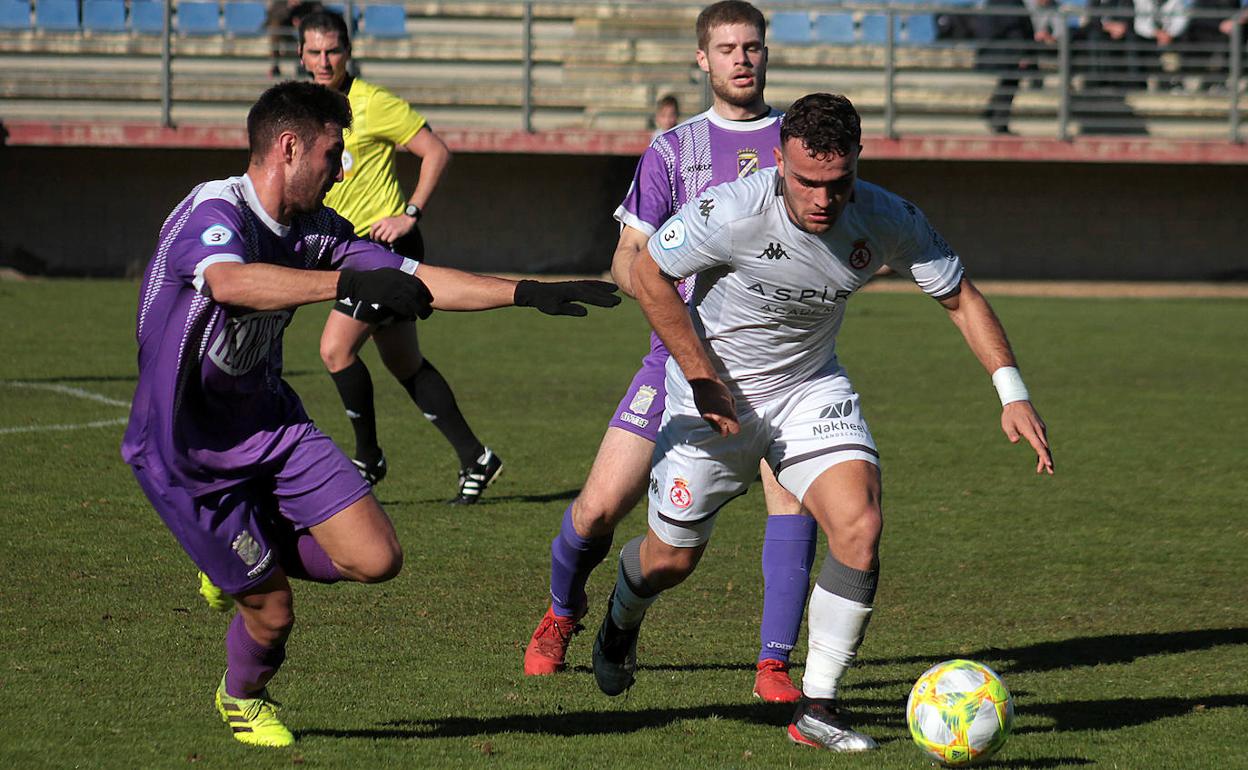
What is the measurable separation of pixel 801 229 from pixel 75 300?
16.5 m

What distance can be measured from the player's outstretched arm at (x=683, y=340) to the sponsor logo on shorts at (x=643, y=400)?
601 mm

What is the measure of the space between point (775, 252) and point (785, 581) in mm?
1163

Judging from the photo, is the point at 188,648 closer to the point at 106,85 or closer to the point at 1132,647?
the point at 1132,647

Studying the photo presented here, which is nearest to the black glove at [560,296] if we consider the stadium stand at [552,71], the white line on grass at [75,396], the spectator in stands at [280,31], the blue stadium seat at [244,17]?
the white line on grass at [75,396]

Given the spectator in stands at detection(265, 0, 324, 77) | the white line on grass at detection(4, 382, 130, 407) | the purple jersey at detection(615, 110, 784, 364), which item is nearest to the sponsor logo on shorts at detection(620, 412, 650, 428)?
the purple jersey at detection(615, 110, 784, 364)

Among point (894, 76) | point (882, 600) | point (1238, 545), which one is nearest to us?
point (882, 600)

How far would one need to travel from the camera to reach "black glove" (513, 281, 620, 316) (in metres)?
4.24

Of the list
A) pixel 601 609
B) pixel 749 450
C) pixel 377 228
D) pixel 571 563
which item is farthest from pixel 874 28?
pixel 749 450

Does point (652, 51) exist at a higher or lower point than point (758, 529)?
higher

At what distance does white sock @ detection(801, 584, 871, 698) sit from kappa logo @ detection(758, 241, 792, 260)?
989mm

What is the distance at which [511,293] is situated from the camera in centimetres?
432

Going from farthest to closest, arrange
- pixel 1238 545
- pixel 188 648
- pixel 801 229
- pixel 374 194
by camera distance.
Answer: pixel 374 194, pixel 1238 545, pixel 188 648, pixel 801 229

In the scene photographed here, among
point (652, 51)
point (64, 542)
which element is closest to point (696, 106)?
point (652, 51)

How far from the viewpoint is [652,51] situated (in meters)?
26.7
